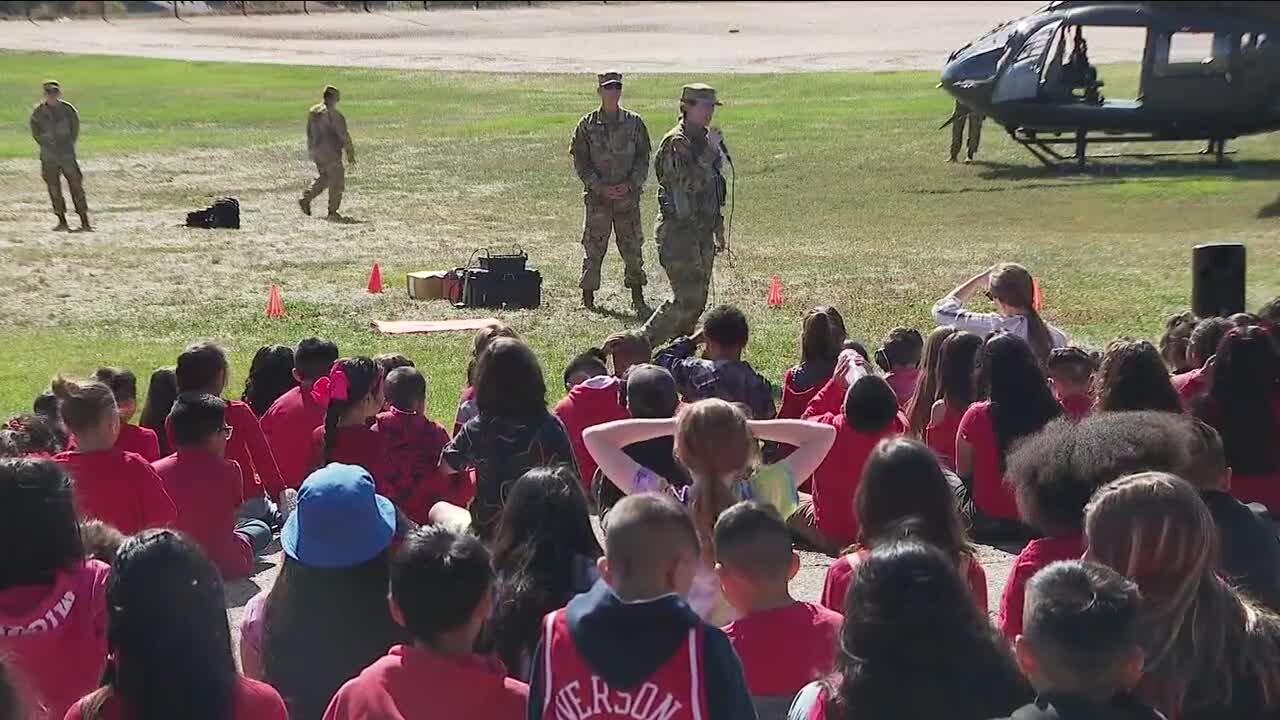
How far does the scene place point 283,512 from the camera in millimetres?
8727

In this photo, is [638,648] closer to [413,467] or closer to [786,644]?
[786,644]

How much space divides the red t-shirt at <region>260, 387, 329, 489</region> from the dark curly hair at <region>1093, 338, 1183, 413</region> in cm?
365

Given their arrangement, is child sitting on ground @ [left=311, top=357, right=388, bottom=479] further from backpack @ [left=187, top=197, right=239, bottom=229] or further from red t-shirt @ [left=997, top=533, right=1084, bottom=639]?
backpack @ [left=187, top=197, right=239, bottom=229]

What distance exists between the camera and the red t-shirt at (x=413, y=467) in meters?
7.26

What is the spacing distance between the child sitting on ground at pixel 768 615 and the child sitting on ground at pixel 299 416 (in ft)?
13.9

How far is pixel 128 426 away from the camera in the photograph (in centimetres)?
799

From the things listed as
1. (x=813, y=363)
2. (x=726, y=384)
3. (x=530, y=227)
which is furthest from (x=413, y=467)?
(x=530, y=227)

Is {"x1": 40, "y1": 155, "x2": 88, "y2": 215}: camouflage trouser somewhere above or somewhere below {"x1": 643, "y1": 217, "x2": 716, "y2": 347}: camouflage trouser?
below

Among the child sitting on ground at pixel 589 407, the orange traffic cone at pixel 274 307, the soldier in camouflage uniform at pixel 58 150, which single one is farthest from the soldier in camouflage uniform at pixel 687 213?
the soldier in camouflage uniform at pixel 58 150

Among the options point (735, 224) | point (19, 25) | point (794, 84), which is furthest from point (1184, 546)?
point (19, 25)

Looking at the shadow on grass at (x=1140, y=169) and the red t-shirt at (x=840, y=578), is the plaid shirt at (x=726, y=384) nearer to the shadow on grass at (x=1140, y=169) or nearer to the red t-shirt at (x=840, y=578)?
the red t-shirt at (x=840, y=578)

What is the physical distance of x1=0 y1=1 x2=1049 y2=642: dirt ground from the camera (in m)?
57.1

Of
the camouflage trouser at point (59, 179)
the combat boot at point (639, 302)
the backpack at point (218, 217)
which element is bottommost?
the backpack at point (218, 217)

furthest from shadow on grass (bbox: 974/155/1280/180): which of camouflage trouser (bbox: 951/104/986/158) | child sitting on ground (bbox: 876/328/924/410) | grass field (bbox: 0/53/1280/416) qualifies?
child sitting on ground (bbox: 876/328/924/410)
